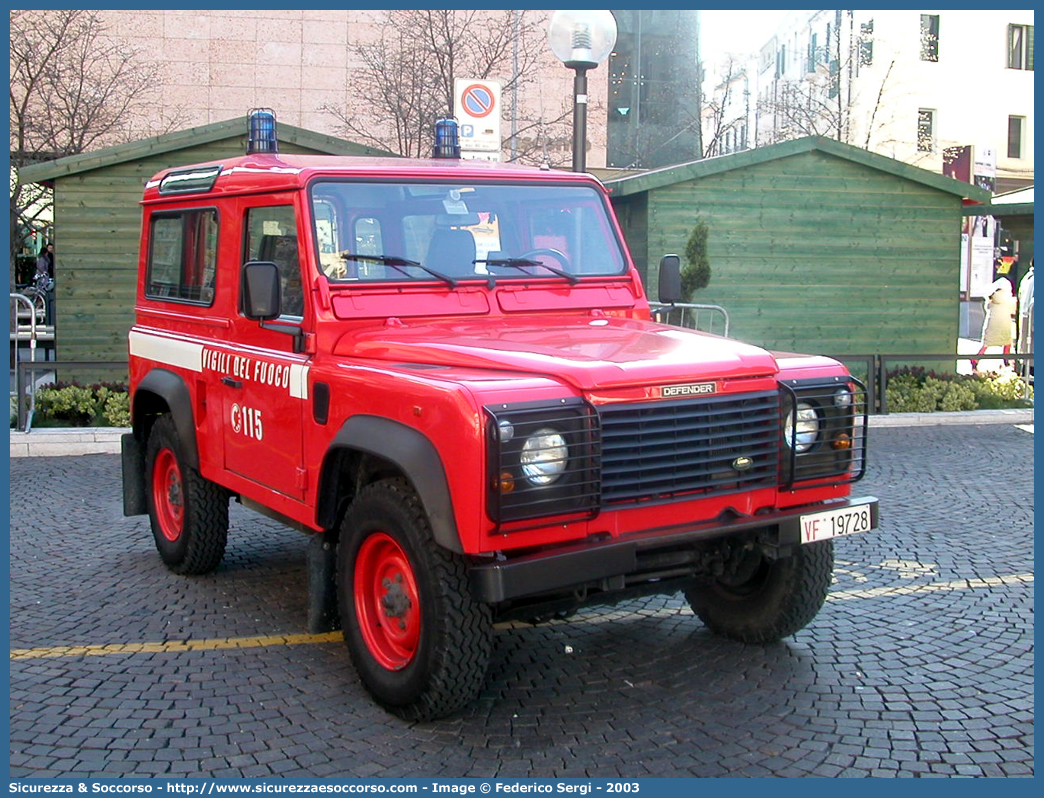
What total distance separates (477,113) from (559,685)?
23.9 feet

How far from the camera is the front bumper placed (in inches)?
164

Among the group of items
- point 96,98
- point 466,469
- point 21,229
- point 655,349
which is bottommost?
point 466,469

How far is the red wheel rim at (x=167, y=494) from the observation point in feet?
23.2

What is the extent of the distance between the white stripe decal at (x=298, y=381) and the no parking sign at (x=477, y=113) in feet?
20.1

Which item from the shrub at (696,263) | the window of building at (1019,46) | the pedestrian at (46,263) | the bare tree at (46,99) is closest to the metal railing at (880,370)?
the shrub at (696,263)

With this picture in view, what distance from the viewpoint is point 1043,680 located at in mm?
5137

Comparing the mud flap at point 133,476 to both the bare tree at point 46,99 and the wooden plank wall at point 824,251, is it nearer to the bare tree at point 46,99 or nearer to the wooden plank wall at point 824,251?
the bare tree at point 46,99

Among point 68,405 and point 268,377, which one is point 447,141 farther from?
point 68,405

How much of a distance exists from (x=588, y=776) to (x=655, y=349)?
1.75 metres

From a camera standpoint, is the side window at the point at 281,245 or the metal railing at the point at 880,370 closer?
the side window at the point at 281,245

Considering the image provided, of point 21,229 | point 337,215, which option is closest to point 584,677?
point 337,215

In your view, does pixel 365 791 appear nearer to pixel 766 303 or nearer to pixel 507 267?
pixel 507 267

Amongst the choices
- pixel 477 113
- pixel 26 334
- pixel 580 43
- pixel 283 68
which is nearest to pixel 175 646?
pixel 580 43

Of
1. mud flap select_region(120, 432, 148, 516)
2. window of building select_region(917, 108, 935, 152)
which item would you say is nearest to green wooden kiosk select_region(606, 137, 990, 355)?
mud flap select_region(120, 432, 148, 516)
